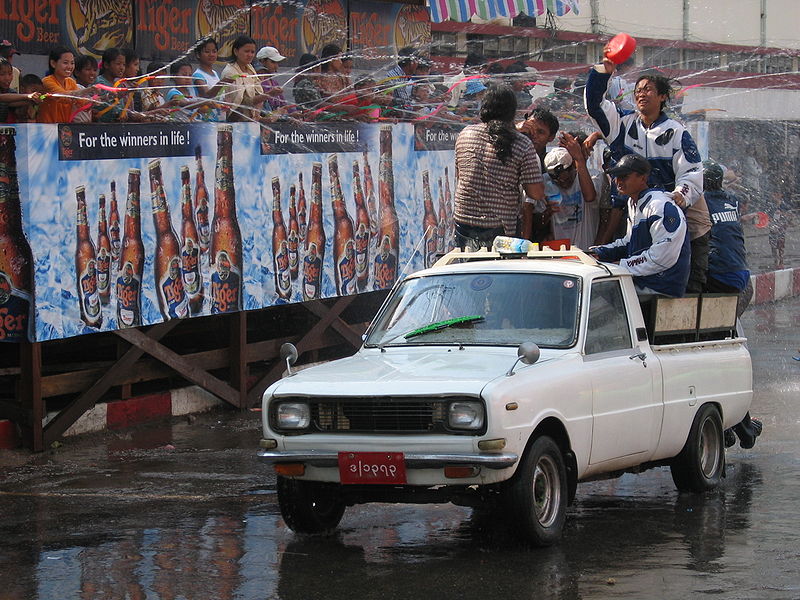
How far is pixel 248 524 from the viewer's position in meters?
8.37

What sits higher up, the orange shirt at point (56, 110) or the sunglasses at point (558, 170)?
the orange shirt at point (56, 110)

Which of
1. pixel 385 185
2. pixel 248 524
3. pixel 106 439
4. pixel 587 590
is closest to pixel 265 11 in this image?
pixel 385 185

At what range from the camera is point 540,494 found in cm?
760

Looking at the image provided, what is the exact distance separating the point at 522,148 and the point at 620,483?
2.47 metres

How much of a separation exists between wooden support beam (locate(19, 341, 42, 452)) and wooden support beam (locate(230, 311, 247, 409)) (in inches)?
94.8

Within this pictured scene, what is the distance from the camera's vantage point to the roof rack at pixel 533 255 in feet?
28.9

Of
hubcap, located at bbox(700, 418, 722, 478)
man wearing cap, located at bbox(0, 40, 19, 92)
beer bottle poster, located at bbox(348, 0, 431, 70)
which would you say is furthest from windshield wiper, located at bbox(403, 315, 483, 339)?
beer bottle poster, located at bbox(348, 0, 431, 70)

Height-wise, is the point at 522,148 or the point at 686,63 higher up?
the point at 686,63

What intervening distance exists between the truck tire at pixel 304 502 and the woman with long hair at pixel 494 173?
2.99 m

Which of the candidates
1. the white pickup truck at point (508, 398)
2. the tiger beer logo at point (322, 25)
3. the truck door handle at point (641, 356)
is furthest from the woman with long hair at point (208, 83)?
the truck door handle at point (641, 356)

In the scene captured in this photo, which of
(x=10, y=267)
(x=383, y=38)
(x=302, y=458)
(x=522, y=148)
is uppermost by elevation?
(x=383, y=38)

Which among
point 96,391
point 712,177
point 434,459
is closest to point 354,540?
point 434,459

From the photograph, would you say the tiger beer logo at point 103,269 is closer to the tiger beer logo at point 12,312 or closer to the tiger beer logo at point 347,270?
the tiger beer logo at point 12,312

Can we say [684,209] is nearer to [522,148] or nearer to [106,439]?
[522,148]
